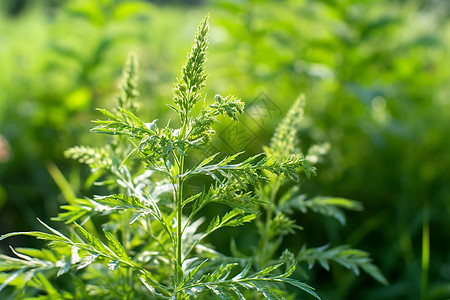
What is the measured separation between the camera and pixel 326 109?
2842 mm

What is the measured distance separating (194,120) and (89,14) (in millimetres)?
2490

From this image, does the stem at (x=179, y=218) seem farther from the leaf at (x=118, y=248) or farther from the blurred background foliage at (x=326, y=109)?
the blurred background foliage at (x=326, y=109)

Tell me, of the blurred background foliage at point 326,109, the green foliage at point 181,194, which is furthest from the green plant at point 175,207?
the blurred background foliage at point 326,109

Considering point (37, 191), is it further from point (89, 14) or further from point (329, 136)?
point (329, 136)

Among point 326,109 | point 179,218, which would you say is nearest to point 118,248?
point 179,218

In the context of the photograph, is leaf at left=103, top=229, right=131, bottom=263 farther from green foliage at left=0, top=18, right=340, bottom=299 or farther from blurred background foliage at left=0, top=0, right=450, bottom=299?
blurred background foliage at left=0, top=0, right=450, bottom=299

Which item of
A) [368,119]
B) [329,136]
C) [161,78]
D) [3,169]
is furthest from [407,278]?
[3,169]

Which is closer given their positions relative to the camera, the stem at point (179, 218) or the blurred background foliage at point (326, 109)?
the stem at point (179, 218)

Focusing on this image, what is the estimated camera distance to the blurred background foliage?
2.41 metres

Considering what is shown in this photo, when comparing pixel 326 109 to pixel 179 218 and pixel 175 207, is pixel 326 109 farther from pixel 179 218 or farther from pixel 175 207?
pixel 179 218

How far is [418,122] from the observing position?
2.75m

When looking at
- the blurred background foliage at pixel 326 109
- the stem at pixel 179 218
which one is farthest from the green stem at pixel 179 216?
the blurred background foliage at pixel 326 109

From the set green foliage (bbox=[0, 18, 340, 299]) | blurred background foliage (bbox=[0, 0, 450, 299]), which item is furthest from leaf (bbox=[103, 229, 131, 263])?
blurred background foliage (bbox=[0, 0, 450, 299])

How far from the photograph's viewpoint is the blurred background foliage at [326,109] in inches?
95.0
